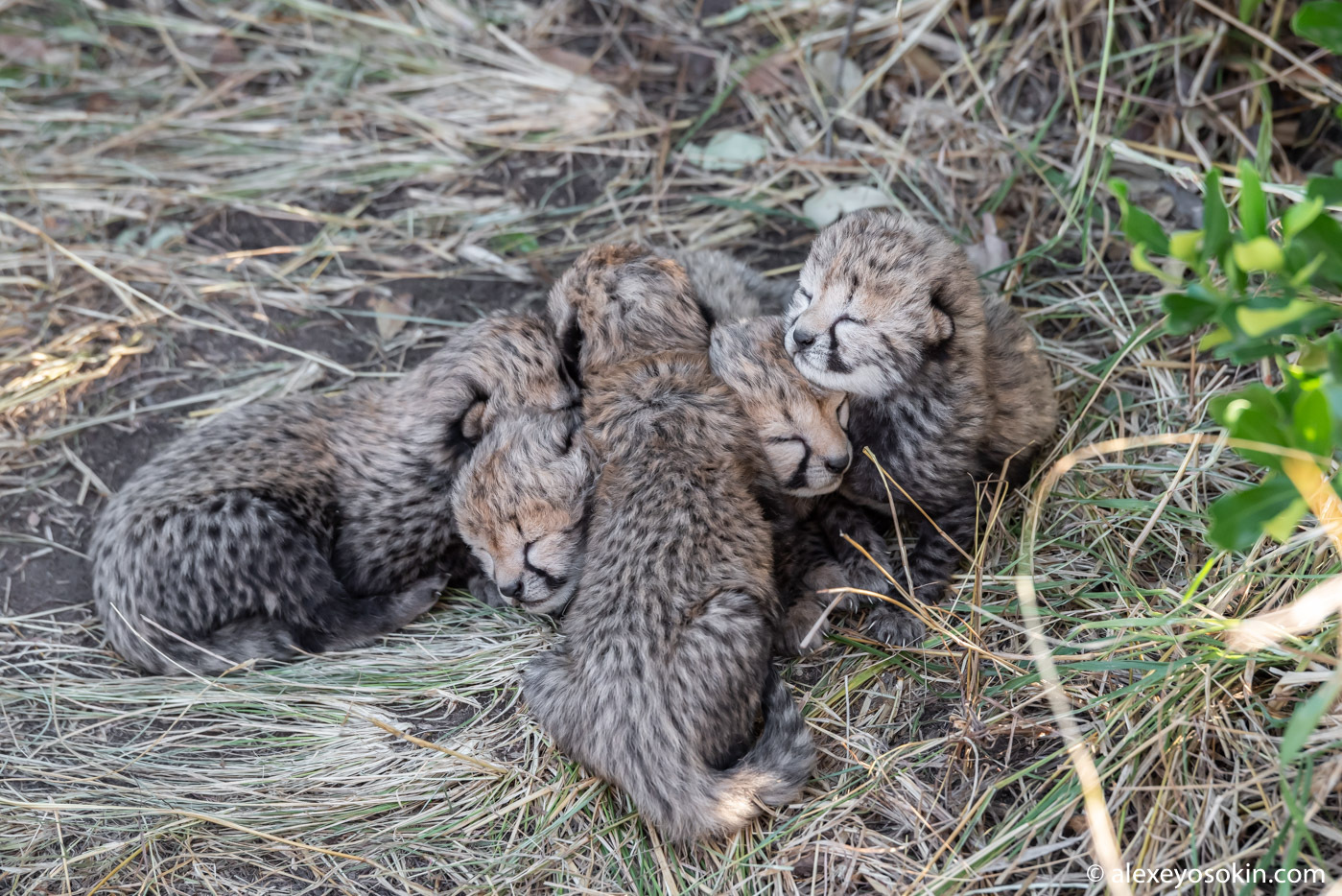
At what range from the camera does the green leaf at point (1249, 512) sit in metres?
2.21

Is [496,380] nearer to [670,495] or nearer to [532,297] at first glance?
[670,495]

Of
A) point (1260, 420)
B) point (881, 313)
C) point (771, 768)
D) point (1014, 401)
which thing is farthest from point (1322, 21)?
point (771, 768)

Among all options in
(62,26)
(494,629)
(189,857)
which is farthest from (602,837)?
(62,26)

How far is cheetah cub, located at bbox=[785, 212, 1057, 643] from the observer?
3.61 m

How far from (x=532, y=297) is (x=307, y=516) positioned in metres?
1.73

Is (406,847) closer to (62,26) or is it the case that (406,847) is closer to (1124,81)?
(1124,81)

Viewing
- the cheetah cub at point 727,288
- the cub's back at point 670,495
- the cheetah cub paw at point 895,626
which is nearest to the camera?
the cub's back at point 670,495

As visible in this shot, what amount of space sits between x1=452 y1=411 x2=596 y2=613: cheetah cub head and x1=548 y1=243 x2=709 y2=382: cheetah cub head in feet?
1.69

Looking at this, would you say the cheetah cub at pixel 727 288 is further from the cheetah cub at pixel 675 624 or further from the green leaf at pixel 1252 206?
the green leaf at pixel 1252 206

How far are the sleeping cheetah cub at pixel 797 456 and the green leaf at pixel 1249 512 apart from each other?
1.58m

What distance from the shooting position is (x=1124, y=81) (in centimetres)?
502

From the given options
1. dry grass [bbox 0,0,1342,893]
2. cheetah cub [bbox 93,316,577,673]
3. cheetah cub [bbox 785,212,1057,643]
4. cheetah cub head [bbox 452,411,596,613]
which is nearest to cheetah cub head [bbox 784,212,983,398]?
cheetah cub [bbox 785,212,1057,643]

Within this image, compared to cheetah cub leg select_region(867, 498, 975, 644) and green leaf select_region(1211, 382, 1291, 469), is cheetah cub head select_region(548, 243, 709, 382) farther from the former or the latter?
green leaf select_region(1211, 382, 1291, 469)

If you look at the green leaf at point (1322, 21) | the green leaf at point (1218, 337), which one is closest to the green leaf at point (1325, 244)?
the green leaf at point (1218, 337)
